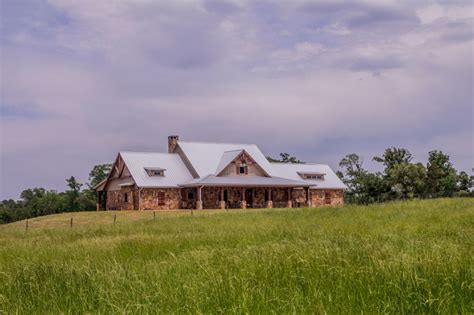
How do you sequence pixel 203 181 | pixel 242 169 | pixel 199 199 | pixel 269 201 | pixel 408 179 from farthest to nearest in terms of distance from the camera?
pixel 408 179 < pixel 242 169 < pixel 269 201 < pixel 203 181 < pixel 199 199

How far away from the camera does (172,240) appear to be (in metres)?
15.7

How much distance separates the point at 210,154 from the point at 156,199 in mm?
8303

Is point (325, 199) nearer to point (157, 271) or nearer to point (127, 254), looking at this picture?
point (127, 254)

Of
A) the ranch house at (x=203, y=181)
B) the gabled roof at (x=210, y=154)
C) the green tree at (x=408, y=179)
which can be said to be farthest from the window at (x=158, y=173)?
the green tree at (x=408, y=179)

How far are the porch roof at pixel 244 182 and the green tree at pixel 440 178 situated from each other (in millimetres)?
13543

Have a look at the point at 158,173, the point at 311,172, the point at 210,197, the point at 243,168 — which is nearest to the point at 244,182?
the point at 243,168

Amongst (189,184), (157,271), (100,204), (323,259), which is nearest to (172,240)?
(157,271)

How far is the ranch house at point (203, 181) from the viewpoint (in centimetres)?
4841

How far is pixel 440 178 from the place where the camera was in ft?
192

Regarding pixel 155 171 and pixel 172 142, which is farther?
pixel 172 142

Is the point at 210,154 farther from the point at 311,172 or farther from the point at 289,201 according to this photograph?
the point at 311,172

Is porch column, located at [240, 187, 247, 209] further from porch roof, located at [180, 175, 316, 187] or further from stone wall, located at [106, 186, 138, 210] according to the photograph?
stone wall, located at [106, 186, 138, 210]

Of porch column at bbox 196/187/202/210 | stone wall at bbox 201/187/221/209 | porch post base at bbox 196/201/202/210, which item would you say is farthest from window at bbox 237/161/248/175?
porch post base at bbox 196/201/202/210

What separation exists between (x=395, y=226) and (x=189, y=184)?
31473 millimetres
